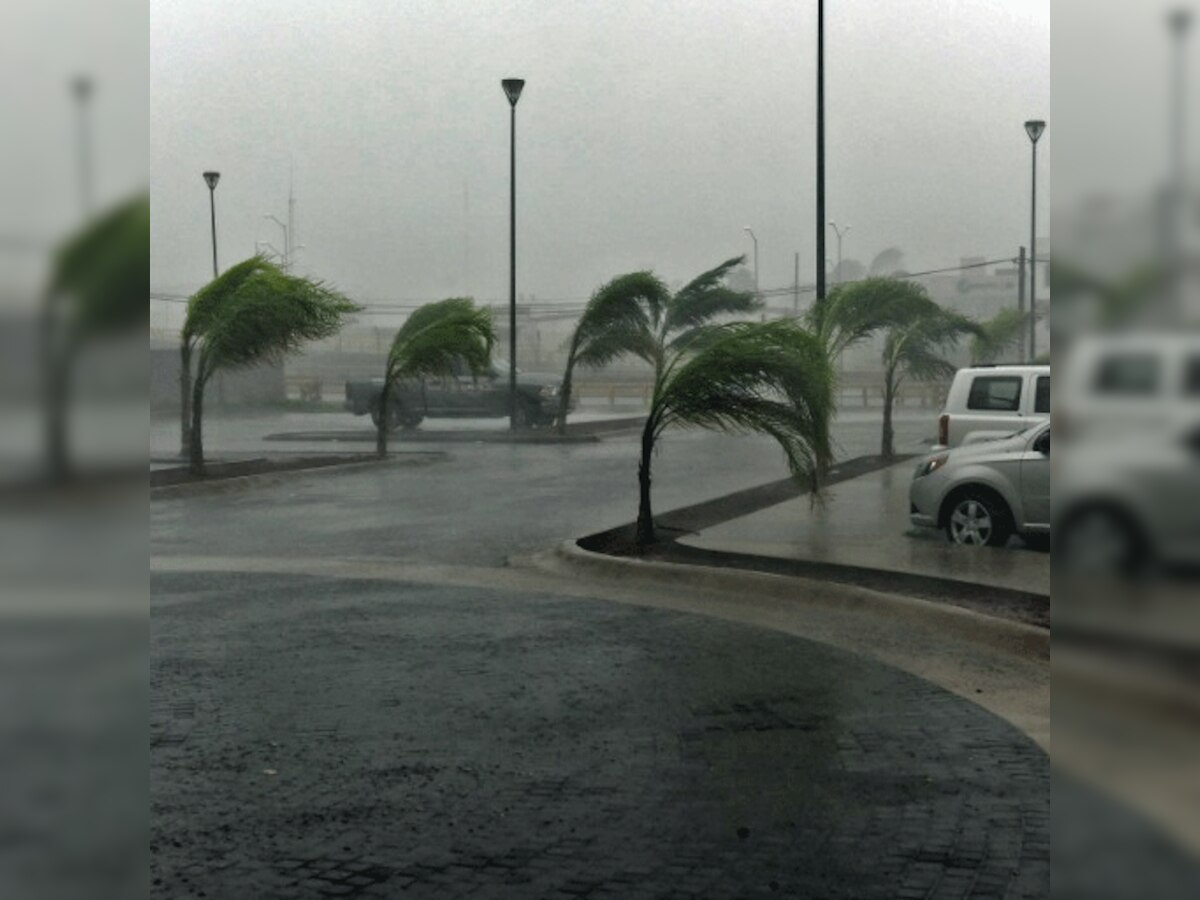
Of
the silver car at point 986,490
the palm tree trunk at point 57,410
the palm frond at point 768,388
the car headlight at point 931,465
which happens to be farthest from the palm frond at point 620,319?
the palm tree trunk at point 57,410

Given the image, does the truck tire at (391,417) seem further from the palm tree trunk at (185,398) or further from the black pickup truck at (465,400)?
the palm tree trunk at (185,398)

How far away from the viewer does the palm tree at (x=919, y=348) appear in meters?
12.1

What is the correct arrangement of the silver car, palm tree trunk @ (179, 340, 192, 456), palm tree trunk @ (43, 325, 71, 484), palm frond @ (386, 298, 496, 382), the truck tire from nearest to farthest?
palm tree trunk @ (43, 325, 71, 484), the silver car, palm frond @ (386, 298, 496, 382), the truck tire, palm tree trunk @ (179, 340, 192, 456)

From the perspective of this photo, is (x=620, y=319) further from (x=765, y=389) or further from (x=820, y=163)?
(x=820, y=163)

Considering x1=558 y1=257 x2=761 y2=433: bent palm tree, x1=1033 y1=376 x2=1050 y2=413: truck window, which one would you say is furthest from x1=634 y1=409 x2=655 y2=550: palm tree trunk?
x1=1033 y1=376 x2=1050 y2=413: truck window

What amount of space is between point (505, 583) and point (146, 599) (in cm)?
819

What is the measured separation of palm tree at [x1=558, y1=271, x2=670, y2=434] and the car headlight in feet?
7.71

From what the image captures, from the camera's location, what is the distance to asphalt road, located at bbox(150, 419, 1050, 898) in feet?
13.2

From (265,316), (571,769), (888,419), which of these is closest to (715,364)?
(888,419)

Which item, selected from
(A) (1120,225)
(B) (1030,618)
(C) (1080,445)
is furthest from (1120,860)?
(B) (1030,618)

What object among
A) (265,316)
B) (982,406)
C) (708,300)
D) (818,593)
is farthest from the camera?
(265,316)

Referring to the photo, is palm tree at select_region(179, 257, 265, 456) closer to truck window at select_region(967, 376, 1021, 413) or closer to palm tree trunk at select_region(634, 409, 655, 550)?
palm tree trunk at select_region(634, 409, 655, 550)

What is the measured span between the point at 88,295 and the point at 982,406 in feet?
35.6

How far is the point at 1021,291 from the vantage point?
1048 centimetres
